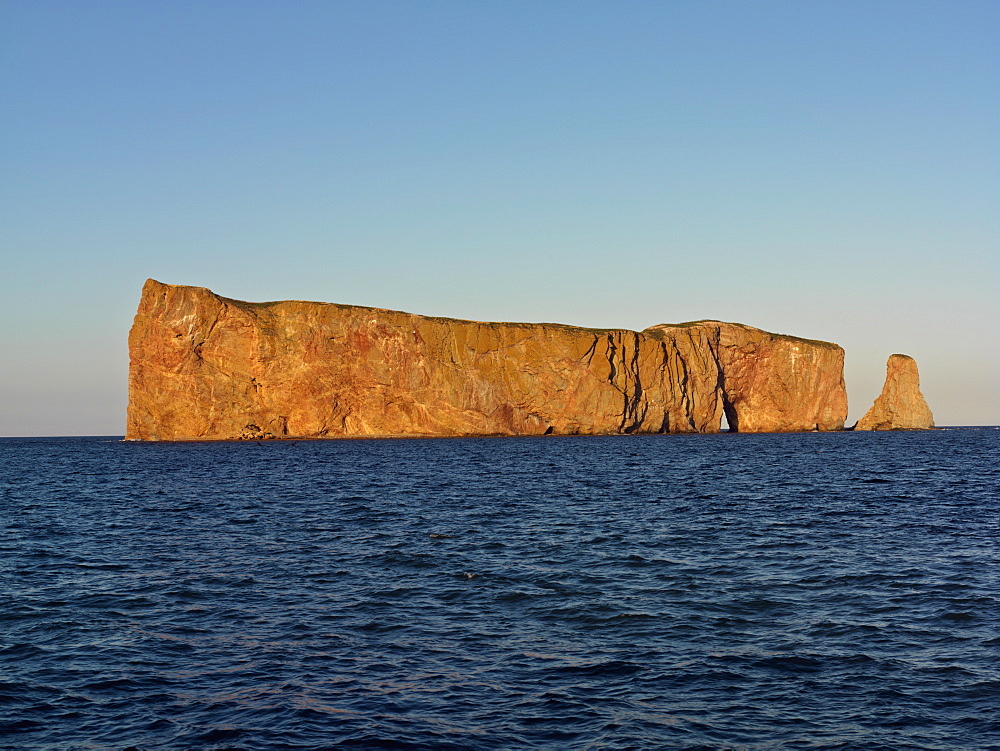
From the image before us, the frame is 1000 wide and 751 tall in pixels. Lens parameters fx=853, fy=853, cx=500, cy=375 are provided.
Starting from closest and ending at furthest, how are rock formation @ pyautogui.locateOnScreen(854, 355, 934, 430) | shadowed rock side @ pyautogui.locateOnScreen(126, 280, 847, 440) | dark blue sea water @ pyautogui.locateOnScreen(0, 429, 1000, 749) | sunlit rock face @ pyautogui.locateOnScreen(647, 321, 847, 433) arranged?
dark blue sea water @ pyautogui.locateOnScreen(0, 429, 1000, 749) < shadowed rock side @ pyautogui.locateOnScreen(126, 280, 847, 440) < sunlit rock face @ pyautogui.locateOnScreen(647, 321, 847, 433) < rock formation @ pyautogui.locateOnScreen(854, 355, 934, 430)

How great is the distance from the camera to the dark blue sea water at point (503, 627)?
40.0ft

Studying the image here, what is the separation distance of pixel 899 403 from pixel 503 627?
179482 millimetres

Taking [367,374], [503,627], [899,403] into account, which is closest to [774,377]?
[899,403]

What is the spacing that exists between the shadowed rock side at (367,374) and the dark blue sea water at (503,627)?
94252 millimetres

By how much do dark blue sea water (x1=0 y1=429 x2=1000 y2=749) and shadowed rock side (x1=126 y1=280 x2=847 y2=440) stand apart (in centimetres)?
9425

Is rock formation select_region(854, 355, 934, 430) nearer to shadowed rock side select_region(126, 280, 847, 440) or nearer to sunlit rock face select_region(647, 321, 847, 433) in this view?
sunlit rock face select_region(647, 321, 847, 433)

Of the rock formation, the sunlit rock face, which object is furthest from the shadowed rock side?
the rock formation

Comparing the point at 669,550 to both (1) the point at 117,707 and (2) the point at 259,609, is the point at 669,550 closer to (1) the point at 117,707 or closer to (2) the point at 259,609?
(2) the point at 259,609

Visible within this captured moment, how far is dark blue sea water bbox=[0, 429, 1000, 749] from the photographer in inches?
480

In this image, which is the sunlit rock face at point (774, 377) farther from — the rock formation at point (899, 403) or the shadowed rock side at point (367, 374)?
the rock formation at point (899, 403)

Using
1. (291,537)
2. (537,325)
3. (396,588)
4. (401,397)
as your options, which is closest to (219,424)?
(401,397)

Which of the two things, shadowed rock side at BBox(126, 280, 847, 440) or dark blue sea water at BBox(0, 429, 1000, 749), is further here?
shadowed rock side at BBox(126, 280, 847, 440)

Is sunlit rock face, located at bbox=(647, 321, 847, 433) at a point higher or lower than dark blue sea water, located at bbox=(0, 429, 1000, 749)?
higher

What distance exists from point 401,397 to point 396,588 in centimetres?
11386
